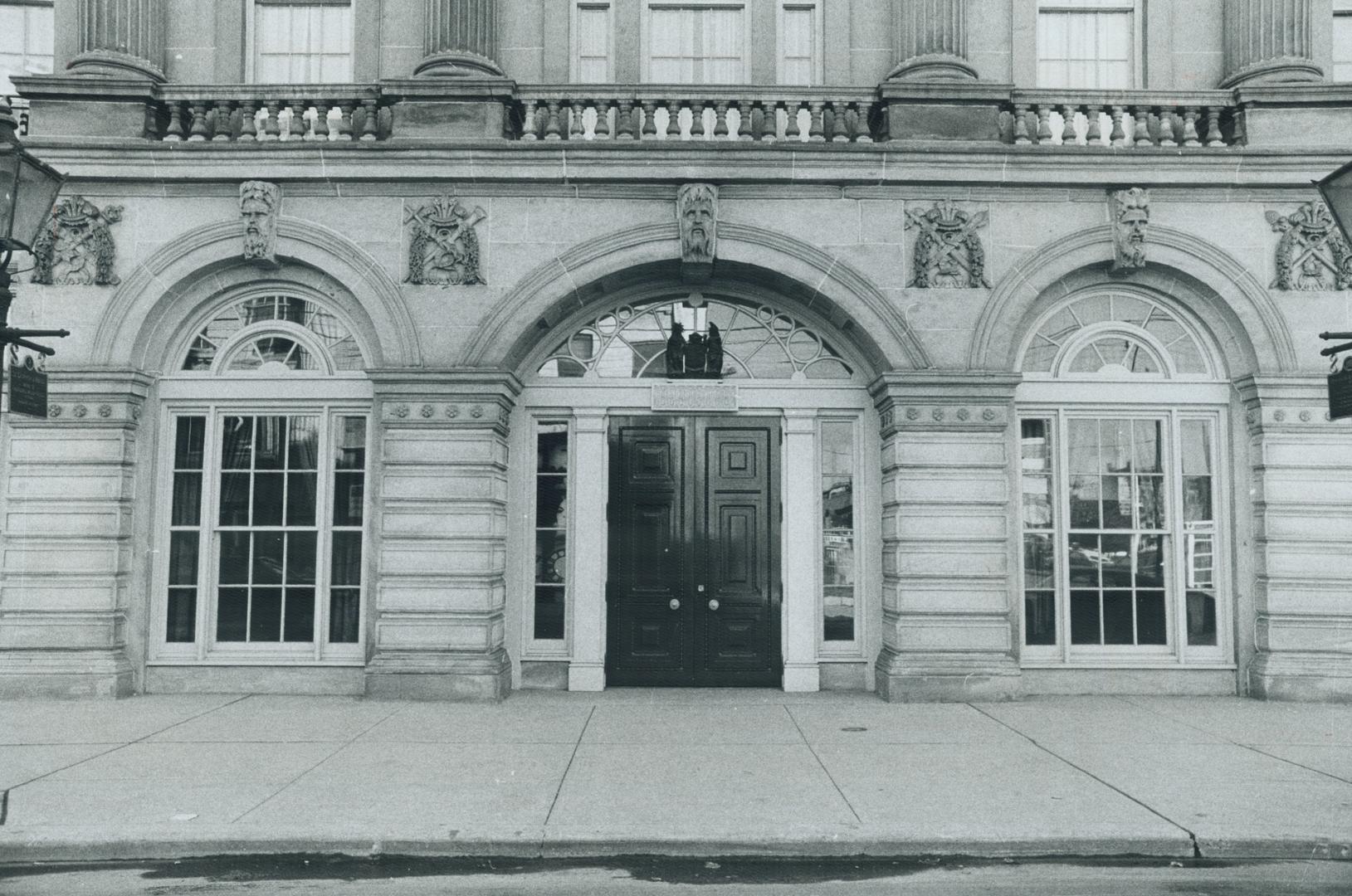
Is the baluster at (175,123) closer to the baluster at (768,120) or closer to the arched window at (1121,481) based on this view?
the baluster at (768,120)

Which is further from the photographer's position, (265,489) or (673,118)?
(265,489)

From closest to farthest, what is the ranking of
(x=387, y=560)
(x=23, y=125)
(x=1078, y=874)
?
(x=1078, y=874) < (x=387, y=560) < (x=23, y=125)

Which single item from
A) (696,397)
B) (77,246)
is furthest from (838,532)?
(77,246)

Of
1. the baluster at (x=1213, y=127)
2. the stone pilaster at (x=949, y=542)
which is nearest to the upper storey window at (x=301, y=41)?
the stone pilaster at (x=949, y=542)

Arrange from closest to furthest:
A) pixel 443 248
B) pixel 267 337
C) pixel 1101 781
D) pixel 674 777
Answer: pixel 1101 781 → pixel 674 777 → pixel 443 248 → pixel 267 337

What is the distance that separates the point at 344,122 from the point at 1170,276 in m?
8.95

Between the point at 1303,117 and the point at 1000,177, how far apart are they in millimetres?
3289

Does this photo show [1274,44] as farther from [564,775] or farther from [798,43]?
[564,775]

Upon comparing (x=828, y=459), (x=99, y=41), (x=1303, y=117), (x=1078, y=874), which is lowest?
(x=1078, y=874)

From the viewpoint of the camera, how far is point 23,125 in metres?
12.0

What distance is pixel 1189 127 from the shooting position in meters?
11.6

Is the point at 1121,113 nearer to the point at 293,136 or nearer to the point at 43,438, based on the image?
the point at 293,136

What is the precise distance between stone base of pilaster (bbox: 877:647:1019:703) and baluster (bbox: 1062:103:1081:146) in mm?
5361

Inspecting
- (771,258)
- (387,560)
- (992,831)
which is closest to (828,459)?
(771,258)
